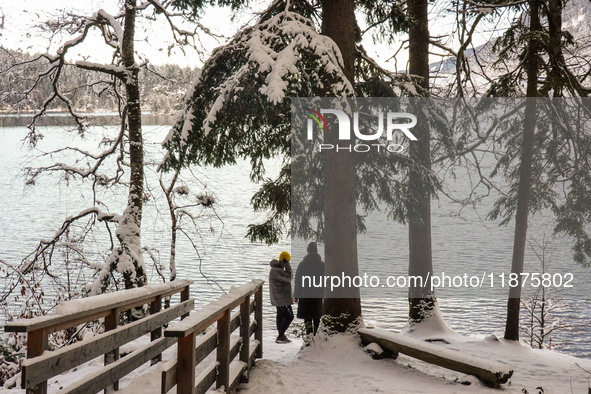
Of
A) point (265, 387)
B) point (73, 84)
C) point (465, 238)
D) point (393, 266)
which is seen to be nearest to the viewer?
point (265, 387)

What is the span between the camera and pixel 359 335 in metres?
7.59

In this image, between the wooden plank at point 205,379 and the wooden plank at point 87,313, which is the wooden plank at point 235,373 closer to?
the wooden plank at point 205,379

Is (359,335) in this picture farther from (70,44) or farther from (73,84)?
(73,84)

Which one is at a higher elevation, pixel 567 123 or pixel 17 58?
pixel 17 58

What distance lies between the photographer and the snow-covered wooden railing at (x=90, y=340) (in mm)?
3594

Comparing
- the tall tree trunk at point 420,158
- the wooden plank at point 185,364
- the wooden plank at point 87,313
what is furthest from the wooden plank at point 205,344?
the tall tree trunk at point 420,158

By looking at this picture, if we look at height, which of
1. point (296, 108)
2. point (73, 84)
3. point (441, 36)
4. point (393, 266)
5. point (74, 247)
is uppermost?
point (441, 36)

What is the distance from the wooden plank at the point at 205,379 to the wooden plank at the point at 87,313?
112cm

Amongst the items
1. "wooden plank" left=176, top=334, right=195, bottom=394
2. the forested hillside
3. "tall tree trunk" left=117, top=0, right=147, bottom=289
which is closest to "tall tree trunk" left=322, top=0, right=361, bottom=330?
"tall tree trunk" left=117, top=0, right=147, bottom=289

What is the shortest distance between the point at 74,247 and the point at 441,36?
30.9 feet

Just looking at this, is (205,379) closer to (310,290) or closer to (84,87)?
(310,290)

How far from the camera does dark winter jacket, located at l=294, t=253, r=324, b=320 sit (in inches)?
349

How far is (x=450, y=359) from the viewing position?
240 inches

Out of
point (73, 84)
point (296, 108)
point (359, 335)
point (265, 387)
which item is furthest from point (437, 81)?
point (265, 387)
